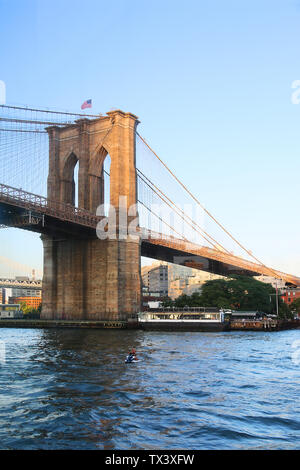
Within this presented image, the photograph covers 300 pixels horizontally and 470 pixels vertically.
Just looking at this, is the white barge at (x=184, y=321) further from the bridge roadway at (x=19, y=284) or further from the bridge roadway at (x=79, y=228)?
the bridge roadway at (x=19, y=284)

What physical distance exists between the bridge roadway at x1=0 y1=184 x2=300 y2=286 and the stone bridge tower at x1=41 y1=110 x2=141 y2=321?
300cm

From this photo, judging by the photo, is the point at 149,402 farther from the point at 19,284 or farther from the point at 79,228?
the point at 19,284

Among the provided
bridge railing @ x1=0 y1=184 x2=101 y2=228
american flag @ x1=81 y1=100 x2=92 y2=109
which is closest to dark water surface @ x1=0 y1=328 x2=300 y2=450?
bridge railing @ x1=0 y1=184 x2=101 y2=228

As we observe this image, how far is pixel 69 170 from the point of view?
7106 centimetres

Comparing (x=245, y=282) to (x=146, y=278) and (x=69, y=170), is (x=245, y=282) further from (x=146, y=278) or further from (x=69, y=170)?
(x=146, y=278)

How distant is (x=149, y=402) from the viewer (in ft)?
55.5

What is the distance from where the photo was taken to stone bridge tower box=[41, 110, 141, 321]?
6100cm

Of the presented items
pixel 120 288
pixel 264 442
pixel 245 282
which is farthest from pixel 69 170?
pixel 264 442

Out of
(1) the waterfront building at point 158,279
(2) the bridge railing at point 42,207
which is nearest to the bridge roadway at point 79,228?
(2) the bridge railing at point 42,207

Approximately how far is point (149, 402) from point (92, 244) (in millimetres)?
47341

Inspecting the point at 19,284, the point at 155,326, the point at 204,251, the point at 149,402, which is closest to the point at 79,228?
the point at 155,326

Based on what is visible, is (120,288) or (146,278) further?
(146,278)

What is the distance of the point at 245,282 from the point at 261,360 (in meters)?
47.1
